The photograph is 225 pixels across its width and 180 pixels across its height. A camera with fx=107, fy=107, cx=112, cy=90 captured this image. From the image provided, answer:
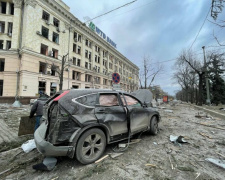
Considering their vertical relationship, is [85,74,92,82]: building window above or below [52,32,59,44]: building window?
below

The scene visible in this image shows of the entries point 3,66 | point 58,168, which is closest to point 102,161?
point 58,168

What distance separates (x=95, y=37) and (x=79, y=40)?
6.30 m

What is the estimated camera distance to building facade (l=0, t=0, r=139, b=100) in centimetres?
1709

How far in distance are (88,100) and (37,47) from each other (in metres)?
21.2

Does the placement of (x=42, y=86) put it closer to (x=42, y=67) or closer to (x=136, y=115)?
(x=42, y=67)

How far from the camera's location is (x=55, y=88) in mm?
20719

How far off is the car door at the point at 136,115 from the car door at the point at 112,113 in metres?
0.30

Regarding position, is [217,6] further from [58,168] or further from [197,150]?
[58,168]

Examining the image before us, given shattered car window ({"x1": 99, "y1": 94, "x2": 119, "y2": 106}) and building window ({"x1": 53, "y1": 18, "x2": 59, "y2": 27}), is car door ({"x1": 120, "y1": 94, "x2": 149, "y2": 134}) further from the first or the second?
building window ({"x1": 53, "y1": 18, "x2": 59, "y2": 27})

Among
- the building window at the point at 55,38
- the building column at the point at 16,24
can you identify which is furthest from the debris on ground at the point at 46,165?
the building window at the point at 55,38

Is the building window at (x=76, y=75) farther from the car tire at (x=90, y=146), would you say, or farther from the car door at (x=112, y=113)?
the car tire at (x=90, y=146)

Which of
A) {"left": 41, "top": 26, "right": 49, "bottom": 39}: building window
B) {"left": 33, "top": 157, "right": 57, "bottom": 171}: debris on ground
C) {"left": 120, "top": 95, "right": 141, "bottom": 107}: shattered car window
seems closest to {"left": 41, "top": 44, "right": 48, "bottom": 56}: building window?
{"left": 41, "top": 26, "right": 49, "bottom": 39}: building window

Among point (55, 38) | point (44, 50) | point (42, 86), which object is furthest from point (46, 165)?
point (55, 38)

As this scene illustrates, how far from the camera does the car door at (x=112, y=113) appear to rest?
2.77m
